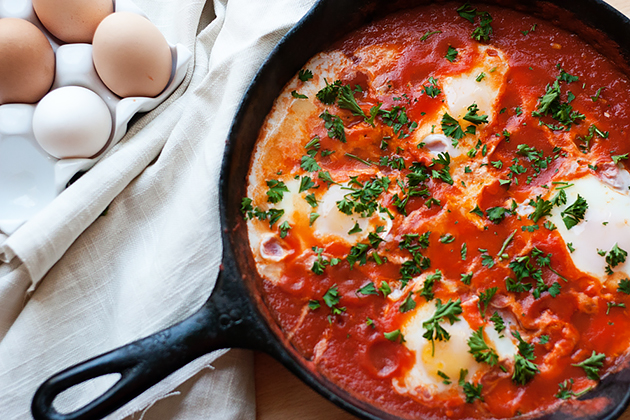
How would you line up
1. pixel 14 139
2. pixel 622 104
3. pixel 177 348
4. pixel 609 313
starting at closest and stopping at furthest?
pixel 177 348, pixel 609 313, pixel 622 104, pixel 14 139

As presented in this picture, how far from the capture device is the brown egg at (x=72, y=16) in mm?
2637

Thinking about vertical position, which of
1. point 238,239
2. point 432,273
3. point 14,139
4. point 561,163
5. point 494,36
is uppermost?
point 494,36

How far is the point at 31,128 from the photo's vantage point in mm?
2725

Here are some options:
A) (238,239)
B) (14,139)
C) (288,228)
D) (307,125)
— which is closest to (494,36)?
(307,125)

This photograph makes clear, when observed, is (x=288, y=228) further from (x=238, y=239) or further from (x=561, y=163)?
(x=561, y=163)

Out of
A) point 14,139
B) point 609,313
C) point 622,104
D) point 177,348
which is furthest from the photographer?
point 14,139

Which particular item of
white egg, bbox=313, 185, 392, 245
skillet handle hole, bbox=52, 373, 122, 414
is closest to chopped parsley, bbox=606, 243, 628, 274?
white egg, bbox=313, 185, 392, 245

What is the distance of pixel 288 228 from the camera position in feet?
7.98

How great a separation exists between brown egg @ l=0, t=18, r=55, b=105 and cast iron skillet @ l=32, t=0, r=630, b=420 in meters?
1.20


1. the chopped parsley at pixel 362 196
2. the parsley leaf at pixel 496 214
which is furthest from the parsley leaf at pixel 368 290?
the parsley leaf at pixel 496 214

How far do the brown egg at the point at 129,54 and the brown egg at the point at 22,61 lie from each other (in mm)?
279

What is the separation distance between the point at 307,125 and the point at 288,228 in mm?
541

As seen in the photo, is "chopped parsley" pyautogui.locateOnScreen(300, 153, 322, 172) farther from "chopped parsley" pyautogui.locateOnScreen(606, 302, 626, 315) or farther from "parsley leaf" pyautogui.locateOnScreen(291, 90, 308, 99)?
"chopped parsley" pyautogui.locateOnScreen(606, 302, 626, 315)

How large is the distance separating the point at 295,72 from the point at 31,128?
148 centimetres
